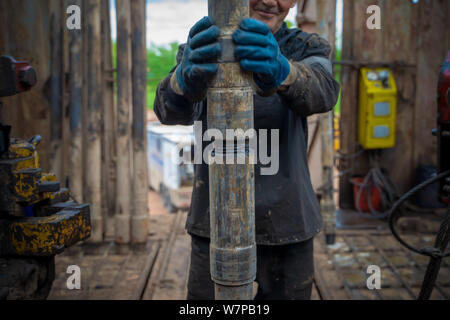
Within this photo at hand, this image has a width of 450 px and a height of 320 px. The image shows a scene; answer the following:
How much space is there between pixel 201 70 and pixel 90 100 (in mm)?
3487

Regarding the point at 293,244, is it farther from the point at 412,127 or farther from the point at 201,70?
the point at 412,127

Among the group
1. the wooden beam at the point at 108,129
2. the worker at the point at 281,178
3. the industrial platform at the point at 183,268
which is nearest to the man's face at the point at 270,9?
the worker at the point at 281,178

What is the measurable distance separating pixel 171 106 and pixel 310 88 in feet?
1.78

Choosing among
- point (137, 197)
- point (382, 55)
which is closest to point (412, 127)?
point (382, 55)

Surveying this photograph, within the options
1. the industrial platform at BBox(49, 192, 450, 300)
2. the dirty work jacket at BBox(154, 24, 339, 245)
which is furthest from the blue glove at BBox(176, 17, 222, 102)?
the industrial platform at BBox(49, 192, 450, 300)

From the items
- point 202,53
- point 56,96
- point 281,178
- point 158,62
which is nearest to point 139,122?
point 56,96

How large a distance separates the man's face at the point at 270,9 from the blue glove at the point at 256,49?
68 centimetres

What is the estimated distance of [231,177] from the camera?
50.9 inches

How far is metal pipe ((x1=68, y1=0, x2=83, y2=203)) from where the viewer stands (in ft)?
14.3

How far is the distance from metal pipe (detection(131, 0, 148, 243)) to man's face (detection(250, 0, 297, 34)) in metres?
2.64

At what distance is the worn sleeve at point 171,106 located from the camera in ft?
5.97

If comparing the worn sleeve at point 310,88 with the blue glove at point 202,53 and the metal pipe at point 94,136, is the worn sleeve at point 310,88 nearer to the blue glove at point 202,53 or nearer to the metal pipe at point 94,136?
the blue glove at point 202,53

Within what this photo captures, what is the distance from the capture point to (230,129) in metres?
1.28

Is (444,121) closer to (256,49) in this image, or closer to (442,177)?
(442,177)
